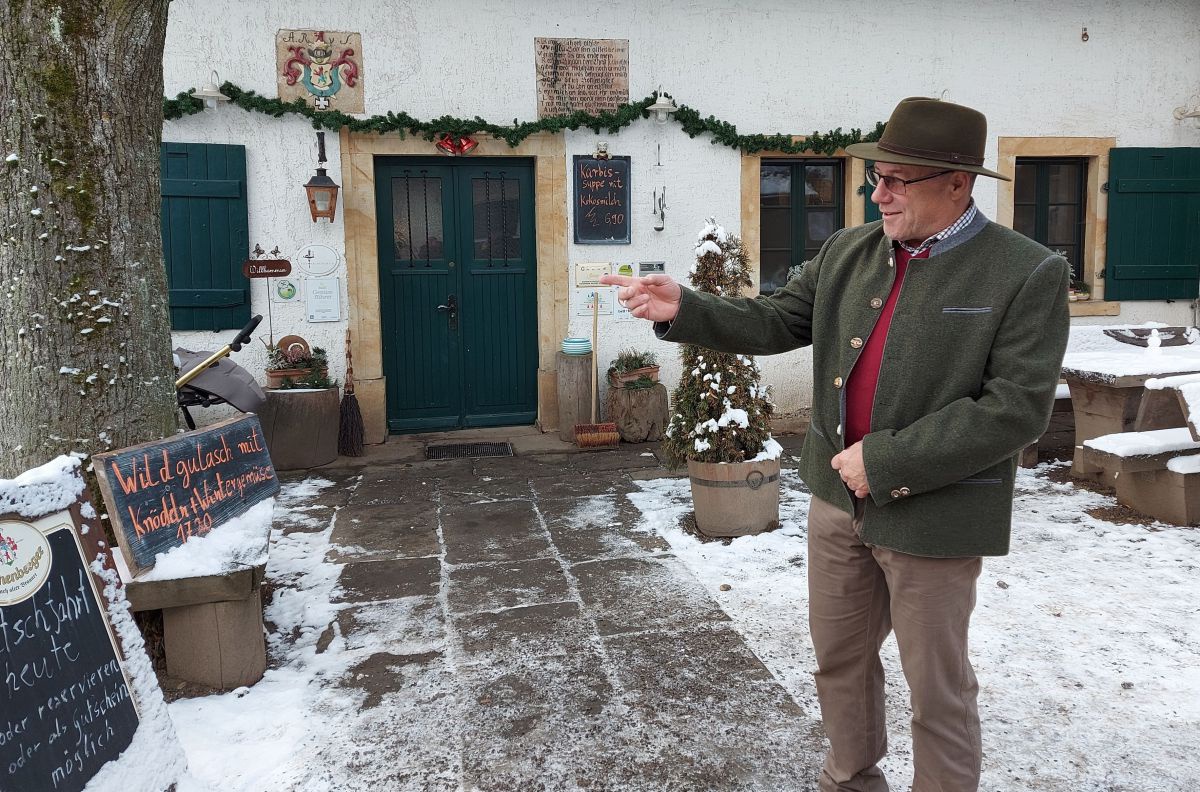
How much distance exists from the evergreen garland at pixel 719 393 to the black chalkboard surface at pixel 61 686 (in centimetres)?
303

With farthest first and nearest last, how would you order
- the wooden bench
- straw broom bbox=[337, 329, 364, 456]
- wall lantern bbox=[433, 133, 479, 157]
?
1. wall lantern bbox=[433, 133, 479, 157]
2. straw broom bbox=[337, 329, 364, 456]
3. the wooden bench

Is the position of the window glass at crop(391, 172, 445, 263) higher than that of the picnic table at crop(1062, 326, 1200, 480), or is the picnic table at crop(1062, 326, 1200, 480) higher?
the window glass at crop(391, 172, 445, 263)

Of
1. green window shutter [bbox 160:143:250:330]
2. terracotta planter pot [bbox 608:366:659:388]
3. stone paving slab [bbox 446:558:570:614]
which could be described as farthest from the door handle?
stone paving slab [bbox 446:558:570:614]

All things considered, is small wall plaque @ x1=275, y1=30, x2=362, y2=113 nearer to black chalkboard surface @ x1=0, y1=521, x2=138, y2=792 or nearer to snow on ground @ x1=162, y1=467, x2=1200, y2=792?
snow on ground @ x1=162, y1=467, x2=1200, y2=792

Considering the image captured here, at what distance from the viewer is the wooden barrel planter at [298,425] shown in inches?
255

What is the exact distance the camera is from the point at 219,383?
590 centimetres

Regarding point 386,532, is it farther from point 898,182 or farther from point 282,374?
point 898,182

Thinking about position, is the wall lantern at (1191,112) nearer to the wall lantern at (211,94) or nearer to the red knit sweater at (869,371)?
the red knit sweater at (869,371)

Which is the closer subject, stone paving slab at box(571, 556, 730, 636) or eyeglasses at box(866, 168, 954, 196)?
eyeglasses at box(866, 168, 954, 196)

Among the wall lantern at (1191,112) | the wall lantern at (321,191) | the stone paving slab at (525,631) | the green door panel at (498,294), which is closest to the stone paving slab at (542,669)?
the stone paving slab at (525,631)

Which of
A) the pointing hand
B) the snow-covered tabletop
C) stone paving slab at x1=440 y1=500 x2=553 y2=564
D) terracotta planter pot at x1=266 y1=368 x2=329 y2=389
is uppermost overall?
the pointing hand

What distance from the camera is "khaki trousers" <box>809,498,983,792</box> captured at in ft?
6.61

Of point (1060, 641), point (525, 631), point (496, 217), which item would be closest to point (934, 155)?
point (1060, 641)

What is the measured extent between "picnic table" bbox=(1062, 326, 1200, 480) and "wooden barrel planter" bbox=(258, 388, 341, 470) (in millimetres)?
5046
